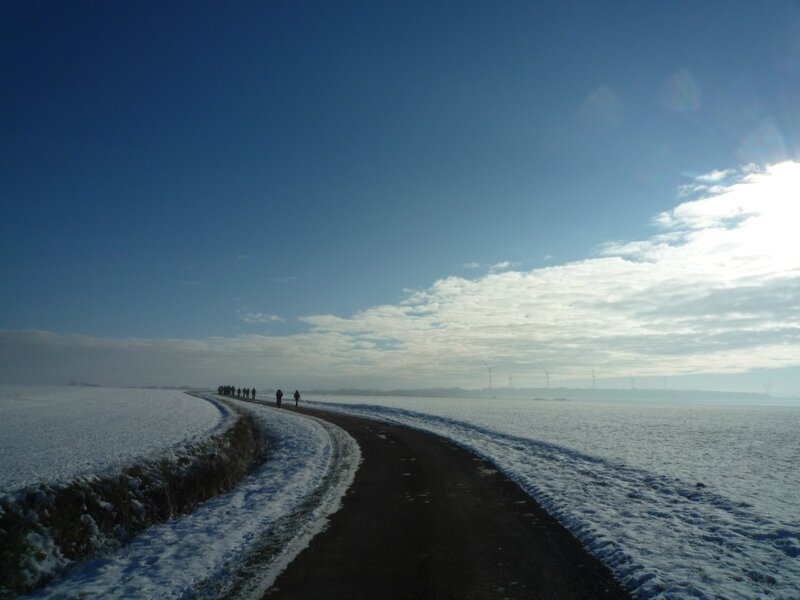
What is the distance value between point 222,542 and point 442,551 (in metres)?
4.33

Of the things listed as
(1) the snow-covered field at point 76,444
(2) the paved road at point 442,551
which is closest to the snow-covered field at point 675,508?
(2) the paved road at point 442,551

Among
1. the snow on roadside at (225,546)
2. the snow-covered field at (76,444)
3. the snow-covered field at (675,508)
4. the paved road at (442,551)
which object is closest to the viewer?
the paved road at (442,551)

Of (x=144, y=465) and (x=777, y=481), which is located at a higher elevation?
(x=144, y=465)

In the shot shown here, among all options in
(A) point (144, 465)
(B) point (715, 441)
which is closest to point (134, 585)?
(A) point (144, 465)

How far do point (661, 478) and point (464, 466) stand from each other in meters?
6.78

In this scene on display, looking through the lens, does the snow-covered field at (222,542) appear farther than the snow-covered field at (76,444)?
No

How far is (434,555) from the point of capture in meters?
7.89

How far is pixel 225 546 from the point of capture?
852 centimetres

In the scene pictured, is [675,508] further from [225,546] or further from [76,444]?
[76,444]

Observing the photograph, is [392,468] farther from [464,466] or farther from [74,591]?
[74,591]

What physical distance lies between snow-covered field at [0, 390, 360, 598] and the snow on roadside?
0.01 meters

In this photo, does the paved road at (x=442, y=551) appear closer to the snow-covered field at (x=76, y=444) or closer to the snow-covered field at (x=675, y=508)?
the snow-covered field at (x=675, y=508)

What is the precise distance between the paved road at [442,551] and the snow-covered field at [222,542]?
58cm

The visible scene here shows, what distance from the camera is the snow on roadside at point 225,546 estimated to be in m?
6.83
